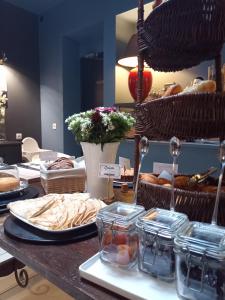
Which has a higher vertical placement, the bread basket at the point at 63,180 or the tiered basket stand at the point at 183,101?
the tiered basket stand at the point at 183,101

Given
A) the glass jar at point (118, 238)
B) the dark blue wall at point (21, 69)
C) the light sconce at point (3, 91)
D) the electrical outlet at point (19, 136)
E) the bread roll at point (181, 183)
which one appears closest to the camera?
the glass jar at point (118, 238)

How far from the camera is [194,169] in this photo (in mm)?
2201

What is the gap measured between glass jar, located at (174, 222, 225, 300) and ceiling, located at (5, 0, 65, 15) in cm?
403

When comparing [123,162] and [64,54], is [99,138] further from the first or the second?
[64,54]

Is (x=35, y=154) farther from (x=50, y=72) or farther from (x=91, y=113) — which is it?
(x=91, y=113)

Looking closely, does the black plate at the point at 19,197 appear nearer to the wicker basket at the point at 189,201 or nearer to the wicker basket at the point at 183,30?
the wicker basket at the point at 189,201

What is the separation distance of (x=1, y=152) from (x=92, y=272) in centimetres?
288

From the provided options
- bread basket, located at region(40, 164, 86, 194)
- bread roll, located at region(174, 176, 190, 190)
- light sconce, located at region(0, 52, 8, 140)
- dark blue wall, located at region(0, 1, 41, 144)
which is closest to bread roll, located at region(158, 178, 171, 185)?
bread roll, located at region(174, 176, 190, 190)

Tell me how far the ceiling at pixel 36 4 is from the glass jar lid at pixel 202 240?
4.00m

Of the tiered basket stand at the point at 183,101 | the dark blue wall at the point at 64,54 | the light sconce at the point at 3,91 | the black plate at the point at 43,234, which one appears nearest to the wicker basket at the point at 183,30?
the tiered basket stand at the point at 183,101

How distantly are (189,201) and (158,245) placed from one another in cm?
20

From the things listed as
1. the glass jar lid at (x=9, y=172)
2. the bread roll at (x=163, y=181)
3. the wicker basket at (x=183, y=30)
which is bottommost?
the glass jar lid at (x=9, y=172)

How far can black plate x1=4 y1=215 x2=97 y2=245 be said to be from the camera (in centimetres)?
61

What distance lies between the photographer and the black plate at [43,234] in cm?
61
